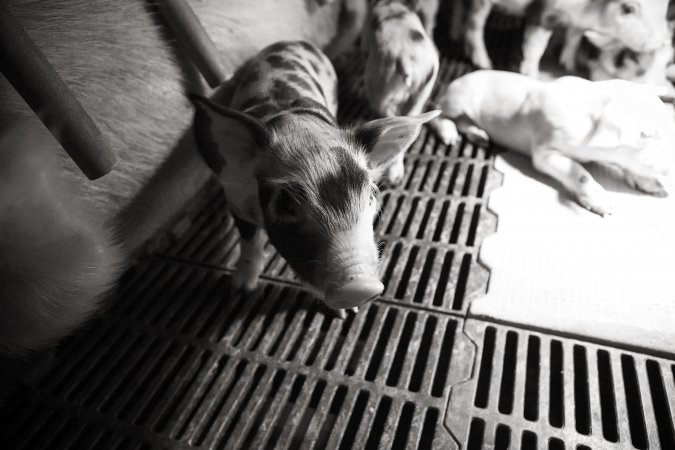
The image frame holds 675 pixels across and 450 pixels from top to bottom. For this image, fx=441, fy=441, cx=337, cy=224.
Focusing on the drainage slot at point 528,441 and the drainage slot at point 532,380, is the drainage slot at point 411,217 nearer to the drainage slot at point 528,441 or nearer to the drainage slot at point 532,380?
the drainage slot at point 532,380

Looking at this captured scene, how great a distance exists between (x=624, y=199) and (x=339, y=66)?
147cm

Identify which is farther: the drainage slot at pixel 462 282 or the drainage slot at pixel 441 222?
the drainage slot at pixel 441 222

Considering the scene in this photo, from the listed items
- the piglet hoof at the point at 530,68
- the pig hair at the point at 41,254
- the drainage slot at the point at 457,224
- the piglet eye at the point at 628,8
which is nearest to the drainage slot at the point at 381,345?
the drainage slot at the point at 457,224

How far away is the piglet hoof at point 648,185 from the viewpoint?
143cm

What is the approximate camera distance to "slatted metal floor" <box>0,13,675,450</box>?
974 mm

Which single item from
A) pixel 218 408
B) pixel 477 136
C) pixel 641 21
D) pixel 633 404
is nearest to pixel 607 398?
pixel 633 404

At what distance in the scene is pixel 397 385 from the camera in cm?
105

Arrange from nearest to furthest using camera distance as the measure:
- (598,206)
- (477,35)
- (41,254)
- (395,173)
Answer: (41,254), (598,206), (395,173), (477,35)

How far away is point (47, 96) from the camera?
2.89ft

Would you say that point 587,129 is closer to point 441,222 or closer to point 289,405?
point 441,222

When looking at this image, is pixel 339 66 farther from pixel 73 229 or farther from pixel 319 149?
pixel 73 229

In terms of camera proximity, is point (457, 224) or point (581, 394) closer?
point (581, 394)

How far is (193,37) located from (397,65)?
751mm

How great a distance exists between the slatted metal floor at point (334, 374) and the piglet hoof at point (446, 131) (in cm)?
45
